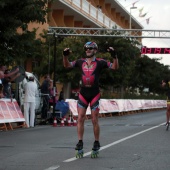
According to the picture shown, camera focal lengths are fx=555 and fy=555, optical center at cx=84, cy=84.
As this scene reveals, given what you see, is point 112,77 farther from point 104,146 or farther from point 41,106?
point 104,146

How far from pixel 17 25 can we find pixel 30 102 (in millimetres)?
3089

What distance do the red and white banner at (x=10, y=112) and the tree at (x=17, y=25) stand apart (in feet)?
4.77

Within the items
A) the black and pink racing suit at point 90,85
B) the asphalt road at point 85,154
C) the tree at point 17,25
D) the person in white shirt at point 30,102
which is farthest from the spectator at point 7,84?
the black and pink racing suit at point 90,85

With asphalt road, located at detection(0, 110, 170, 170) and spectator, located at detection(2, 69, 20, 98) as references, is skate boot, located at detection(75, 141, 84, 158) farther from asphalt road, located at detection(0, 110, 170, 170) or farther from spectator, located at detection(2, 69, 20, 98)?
spectator, located at detection(2, 69, 20, 98)

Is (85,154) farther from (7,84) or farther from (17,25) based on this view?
(7,84)

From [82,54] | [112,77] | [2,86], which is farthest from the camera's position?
[112,77]

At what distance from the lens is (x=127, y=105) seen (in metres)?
38.9

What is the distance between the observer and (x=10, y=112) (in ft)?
62.4

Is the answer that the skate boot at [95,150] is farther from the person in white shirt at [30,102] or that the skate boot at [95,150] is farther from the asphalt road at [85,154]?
the person in white shirt at [30,102]

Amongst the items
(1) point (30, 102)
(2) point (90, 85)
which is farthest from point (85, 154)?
(1) point (30, 102)

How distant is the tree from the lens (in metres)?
18.4

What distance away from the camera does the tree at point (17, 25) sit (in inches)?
723

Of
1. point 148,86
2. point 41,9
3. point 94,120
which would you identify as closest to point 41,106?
point 41,9

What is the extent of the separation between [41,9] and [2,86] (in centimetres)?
298
